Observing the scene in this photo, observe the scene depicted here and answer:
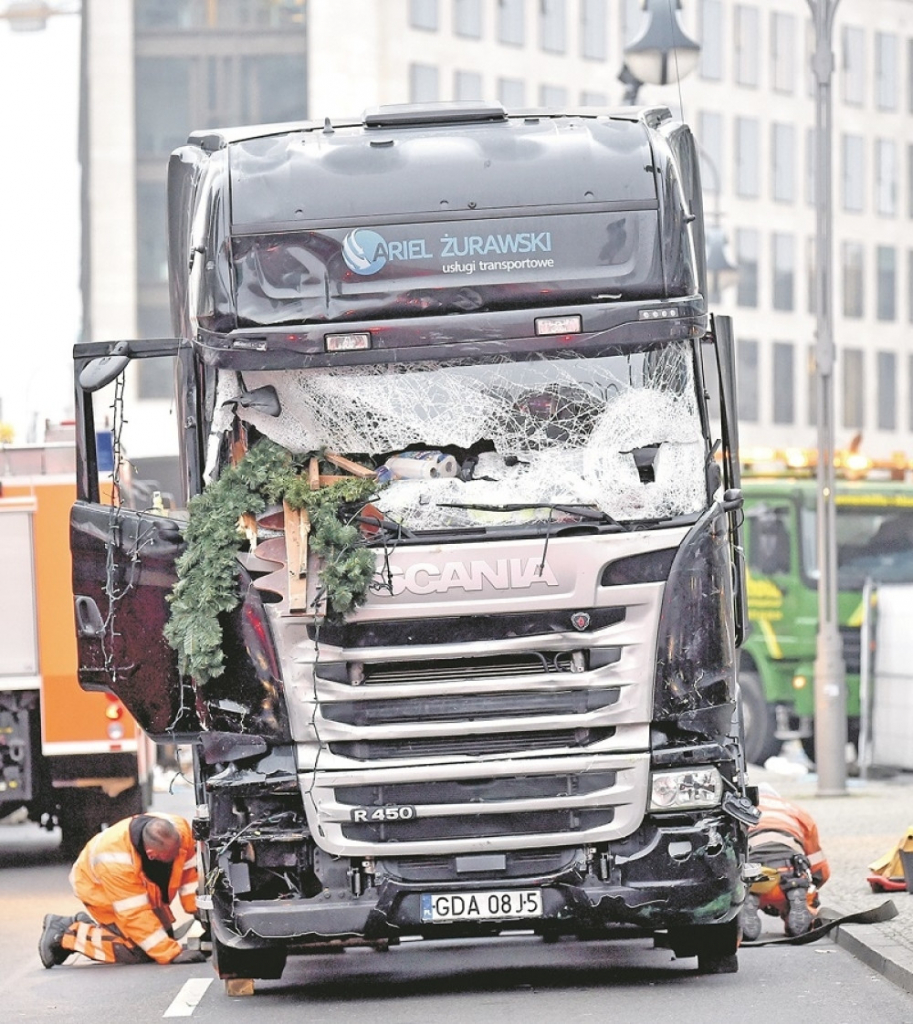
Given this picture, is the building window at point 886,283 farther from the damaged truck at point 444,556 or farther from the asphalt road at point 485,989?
the damaged truck at point 444,556

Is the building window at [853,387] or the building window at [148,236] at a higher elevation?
the building window at [148,236]

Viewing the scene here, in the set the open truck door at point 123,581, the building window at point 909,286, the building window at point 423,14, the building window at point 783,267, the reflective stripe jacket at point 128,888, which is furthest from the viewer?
the building window at point 909,286

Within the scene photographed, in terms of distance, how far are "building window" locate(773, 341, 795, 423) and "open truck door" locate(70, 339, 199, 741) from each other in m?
64.5

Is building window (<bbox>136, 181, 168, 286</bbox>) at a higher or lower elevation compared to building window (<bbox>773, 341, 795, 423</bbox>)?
higher

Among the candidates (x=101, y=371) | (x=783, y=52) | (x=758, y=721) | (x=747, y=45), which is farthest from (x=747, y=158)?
(x=101, y=371)

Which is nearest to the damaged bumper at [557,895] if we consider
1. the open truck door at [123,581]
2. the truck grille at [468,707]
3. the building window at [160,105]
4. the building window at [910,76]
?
the truck grille at [468,707]

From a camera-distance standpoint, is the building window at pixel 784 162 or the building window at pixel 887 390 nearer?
the building window at pixel 784 162

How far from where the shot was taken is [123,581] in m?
10.5

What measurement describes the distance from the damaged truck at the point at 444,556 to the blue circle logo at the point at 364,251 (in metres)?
0.02

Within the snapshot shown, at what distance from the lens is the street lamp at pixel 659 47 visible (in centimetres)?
1945

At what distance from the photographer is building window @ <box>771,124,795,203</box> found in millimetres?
74688

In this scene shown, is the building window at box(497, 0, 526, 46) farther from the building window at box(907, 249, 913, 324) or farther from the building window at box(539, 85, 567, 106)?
the building window at box(907, 249, 913, 324)

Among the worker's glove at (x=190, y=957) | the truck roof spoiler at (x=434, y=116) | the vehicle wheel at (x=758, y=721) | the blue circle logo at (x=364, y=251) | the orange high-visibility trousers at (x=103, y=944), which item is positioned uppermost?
the truck roof spoiler at (x=434, y=116)

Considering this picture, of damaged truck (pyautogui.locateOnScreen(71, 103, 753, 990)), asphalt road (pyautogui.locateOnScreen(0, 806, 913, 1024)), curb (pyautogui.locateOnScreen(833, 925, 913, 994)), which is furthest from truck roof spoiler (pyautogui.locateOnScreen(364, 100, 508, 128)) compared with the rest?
curb (pyautogui.locateOnScreen(833, 925, 913, 994))
